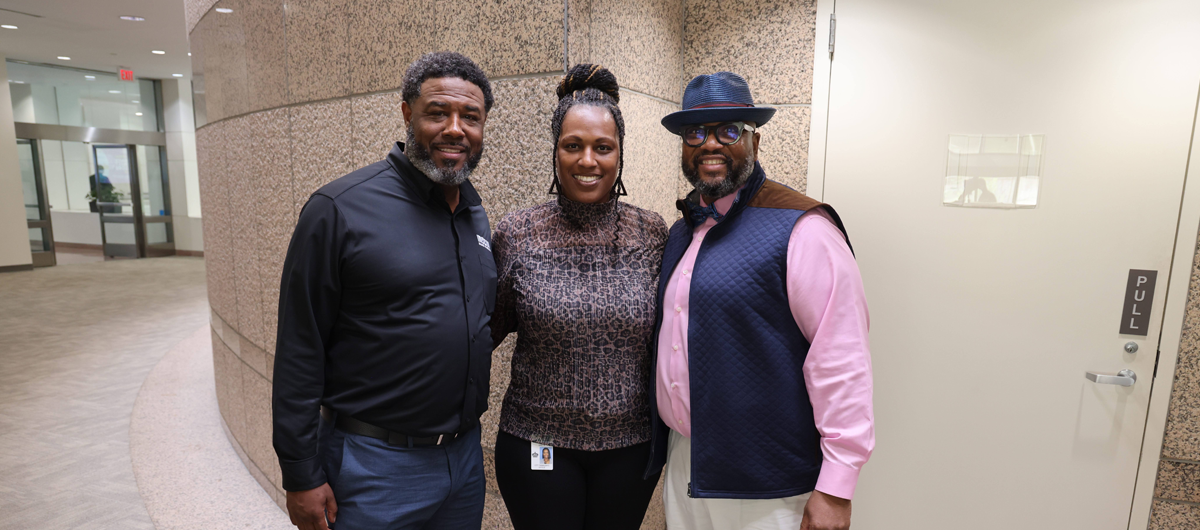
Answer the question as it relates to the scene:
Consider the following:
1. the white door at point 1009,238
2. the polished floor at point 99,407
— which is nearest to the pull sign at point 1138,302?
the white door at point 1009,238

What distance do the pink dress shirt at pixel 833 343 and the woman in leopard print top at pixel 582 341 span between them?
0.42 meters

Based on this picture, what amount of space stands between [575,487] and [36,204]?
15120mm

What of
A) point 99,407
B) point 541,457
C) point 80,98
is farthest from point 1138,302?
point 80,98

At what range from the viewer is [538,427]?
1558mm

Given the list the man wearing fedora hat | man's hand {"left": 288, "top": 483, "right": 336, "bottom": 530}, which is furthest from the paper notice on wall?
man's hand {"left": 288, "top": 483, "right": 336, "bottom": 530}

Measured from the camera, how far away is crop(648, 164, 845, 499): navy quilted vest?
1403 millimetres

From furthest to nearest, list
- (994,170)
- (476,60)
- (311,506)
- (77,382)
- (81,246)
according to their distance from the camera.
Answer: (81,246)
(77,382)
(994,170)
(476,60)
(311,506)

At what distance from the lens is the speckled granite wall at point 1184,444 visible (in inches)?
81.7

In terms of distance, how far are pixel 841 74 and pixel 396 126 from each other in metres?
1.70

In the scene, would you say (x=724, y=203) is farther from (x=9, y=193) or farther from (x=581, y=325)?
(x=9, y=193)

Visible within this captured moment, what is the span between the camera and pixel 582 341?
1532 millimetres

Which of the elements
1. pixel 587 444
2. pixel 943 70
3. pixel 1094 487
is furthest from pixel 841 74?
pixel 1094 487

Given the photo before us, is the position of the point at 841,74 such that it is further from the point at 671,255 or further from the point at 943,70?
the point at 671,255

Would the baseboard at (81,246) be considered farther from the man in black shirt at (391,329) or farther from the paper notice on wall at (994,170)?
the paper notice on wall at (994,170)
